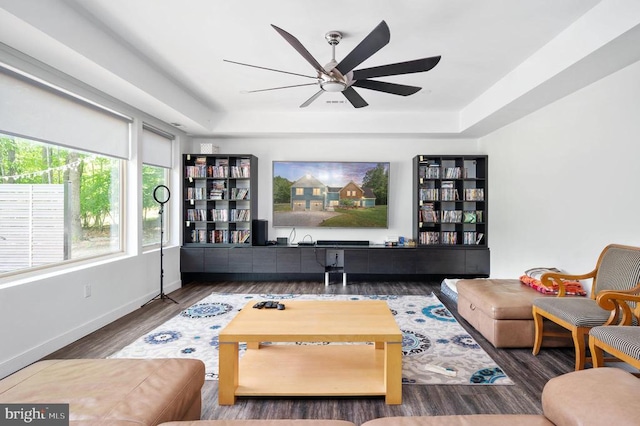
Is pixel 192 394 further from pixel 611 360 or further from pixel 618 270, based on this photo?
pixel 618 270

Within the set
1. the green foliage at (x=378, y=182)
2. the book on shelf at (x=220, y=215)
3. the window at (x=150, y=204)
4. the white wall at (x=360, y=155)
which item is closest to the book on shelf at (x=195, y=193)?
the book on shelf at (x=220, y=215)

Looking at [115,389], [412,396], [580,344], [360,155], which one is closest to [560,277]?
[580,344]

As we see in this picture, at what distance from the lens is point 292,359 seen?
226cm

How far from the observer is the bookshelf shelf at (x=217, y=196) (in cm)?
511

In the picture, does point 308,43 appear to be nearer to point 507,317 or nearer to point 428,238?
point 507,317

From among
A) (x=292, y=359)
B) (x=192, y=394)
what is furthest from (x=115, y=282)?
(x=192, y=394)

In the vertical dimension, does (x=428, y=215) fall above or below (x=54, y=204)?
below

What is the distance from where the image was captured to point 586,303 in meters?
2.37

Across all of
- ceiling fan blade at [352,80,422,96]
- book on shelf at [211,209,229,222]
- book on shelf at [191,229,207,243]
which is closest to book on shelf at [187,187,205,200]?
book on shelf at [211,209,229,222]

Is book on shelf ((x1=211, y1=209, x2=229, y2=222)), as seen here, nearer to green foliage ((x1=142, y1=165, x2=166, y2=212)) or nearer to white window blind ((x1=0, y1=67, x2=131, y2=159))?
green foliage ((x1=142, y1=165, x2=166, y2=212))

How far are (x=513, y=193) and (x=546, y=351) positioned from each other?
7.79ft

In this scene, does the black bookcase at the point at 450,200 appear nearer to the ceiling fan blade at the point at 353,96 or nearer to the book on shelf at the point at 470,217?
the book on shelf at the point at 470,217

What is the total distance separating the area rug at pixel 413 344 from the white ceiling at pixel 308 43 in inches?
94.8

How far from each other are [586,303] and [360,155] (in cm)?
375
